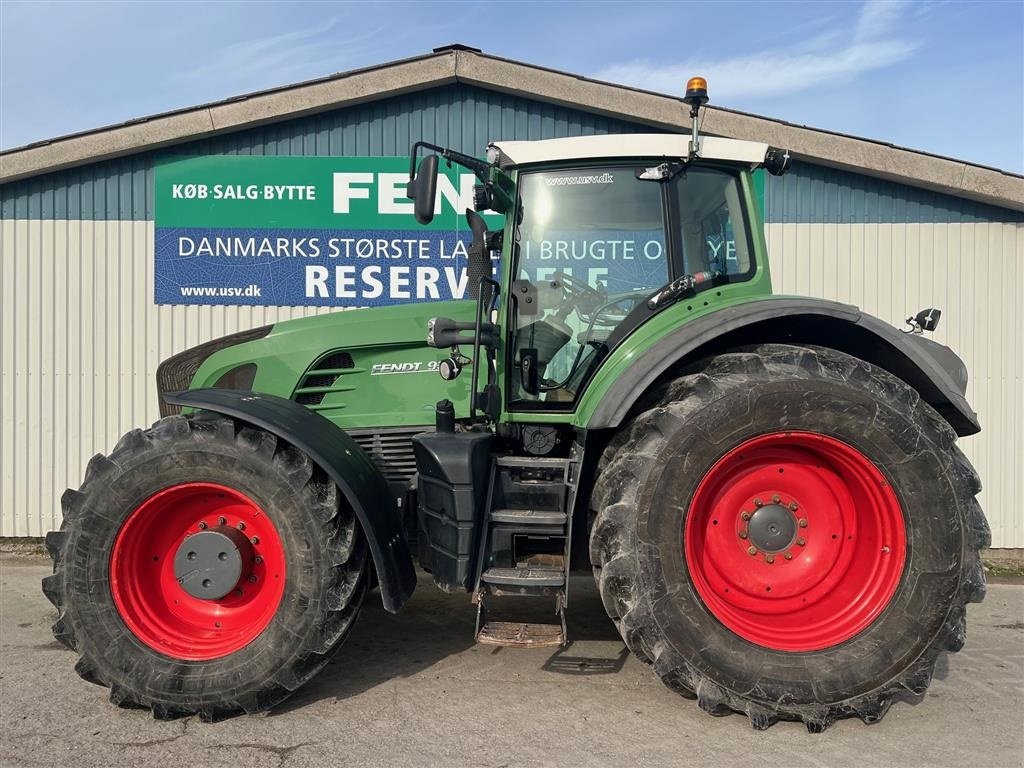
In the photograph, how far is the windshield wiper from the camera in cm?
323

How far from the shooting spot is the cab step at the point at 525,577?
2992 mm

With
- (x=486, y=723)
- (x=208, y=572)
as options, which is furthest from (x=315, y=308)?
(x=486, y=723)

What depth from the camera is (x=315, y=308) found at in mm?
6289

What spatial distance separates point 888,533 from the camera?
9.68 ft

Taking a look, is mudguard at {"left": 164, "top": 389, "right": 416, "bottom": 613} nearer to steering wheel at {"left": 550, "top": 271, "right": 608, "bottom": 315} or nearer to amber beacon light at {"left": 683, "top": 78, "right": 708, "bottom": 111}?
steering wheel at {"left": 550, "top": 271, "right": 608, "bottom": 315}

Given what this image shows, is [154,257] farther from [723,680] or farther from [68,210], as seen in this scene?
[723,680]

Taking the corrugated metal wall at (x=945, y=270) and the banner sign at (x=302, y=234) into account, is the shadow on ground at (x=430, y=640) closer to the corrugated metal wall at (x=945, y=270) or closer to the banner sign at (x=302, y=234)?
the banner sign at (x=302, y=234)

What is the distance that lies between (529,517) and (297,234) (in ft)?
13.6

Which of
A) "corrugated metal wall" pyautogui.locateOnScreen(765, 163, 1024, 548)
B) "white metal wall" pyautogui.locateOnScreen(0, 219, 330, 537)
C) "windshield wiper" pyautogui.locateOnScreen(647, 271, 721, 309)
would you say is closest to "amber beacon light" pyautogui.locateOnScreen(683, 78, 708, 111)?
"windshield wiper" pyautogui.locateOnScreen(647, 271, 721, 309)

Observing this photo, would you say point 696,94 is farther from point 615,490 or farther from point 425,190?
point 615,490

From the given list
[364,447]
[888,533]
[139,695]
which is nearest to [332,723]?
[139,695]

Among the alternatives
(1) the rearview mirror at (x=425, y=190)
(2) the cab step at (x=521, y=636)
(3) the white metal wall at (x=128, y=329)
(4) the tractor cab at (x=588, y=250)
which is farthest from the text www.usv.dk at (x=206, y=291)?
(2) the cab step at (x=521, y=636)

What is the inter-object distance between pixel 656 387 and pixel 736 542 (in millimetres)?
728

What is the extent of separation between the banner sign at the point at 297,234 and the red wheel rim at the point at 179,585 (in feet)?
11.2
